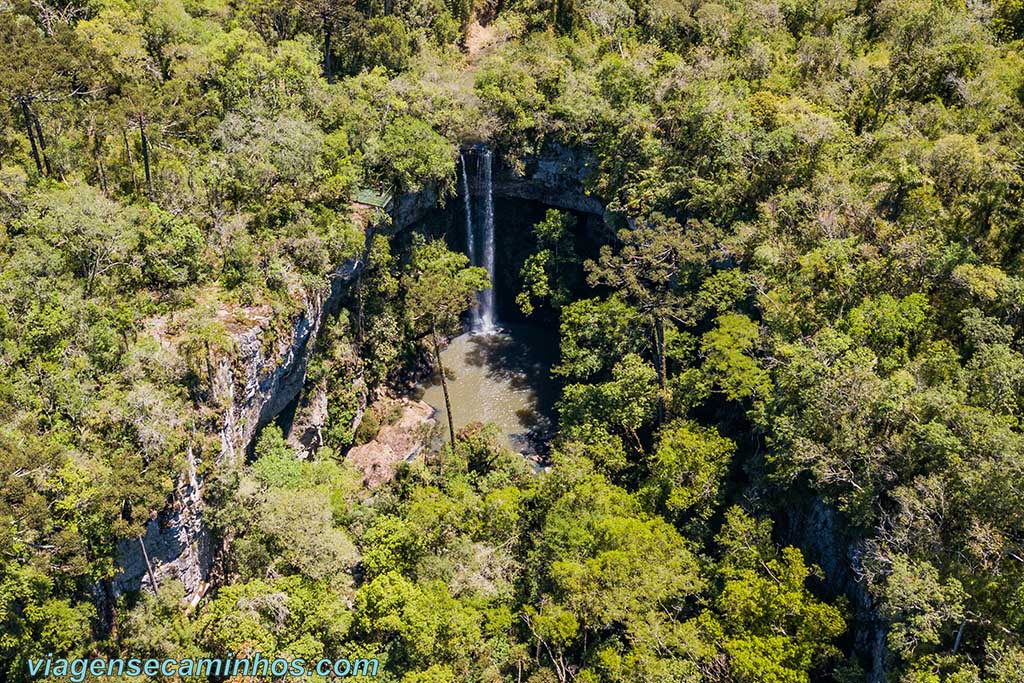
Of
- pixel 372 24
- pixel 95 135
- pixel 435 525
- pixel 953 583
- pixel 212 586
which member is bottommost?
pixel 212 586

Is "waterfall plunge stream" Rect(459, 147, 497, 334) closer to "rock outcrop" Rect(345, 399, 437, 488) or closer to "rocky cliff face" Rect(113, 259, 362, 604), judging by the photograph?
"rock outcrop" Rect(345, 399, 437, 488)

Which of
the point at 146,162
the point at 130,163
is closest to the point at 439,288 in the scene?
the point at 146,162

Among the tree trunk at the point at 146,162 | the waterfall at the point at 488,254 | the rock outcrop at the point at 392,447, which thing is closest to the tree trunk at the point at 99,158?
the tree trunk at the point at 146,162

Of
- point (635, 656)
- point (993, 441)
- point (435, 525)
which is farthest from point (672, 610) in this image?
point (993, 441)

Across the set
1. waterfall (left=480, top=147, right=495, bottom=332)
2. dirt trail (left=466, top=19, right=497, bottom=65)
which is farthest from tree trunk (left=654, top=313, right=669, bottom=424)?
dirt trail (left=466, top=19, right=497, bottom=65)

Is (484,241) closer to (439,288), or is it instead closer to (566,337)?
(566,337)

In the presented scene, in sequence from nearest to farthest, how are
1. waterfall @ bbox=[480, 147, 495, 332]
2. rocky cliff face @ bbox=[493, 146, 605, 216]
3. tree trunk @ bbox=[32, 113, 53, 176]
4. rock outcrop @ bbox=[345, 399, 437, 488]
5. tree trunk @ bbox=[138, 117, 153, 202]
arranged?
tree trunk @ bbox=[32, 113, 53, 176], tree trunk @ bbox=[138, 117, 153, 202], rock outcrop @ bbox=[345, 399, 437, 488], rocky cliff face @ bbox=[493, 146, 605, 216], waterfall @ bbox=[480, 147, 495, 332]

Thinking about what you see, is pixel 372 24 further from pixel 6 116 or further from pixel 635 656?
pixel 635 656
